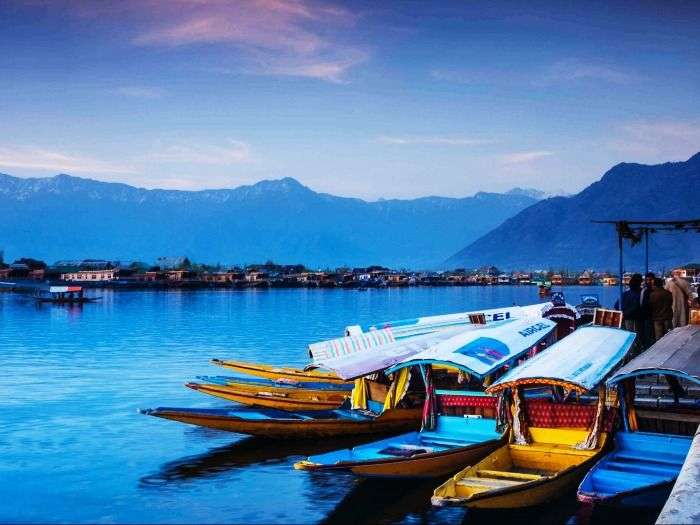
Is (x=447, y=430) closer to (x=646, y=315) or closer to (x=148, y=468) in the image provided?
(x=148, y=468)

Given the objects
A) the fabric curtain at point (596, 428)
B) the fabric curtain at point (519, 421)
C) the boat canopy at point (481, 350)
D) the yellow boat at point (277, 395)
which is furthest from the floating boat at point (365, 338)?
the fabric curtain at point (596, 428)

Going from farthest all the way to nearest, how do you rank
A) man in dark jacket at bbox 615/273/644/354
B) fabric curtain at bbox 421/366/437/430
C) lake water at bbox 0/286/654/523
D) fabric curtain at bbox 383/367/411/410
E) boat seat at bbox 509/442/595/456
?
man in dark jacket at bbox 615/273/644/354 → fabric curtain at bbox 383/367/411/410 → fabric curtain at bbox 421/366/437/430 → lake water at bbox 0/286/654/523 → boat seat at bbox 509/442/595/456

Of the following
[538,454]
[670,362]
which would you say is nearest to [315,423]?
[538,454]

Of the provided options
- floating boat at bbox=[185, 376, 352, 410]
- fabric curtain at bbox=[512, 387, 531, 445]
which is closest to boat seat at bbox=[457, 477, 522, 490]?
fabric curtain at bbox=[512, 387, 531, 445]

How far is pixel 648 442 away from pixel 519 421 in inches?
89.6

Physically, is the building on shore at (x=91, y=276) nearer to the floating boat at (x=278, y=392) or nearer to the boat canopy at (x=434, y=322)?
the boat canopy at (x=434, y=322)

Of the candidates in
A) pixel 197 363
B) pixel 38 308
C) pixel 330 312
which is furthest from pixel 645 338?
pixel 38 308

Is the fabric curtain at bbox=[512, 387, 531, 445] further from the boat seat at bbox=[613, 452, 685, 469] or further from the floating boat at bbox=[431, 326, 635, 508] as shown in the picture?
the boat seat at bbox=[613, 452, 685, 469]

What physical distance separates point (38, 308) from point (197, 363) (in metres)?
69.3

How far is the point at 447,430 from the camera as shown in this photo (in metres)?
16.5

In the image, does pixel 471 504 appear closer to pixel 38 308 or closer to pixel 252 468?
pixel 252 468

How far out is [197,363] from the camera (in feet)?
140

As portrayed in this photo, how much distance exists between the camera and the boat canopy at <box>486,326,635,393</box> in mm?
14344

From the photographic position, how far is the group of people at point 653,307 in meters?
21.5
